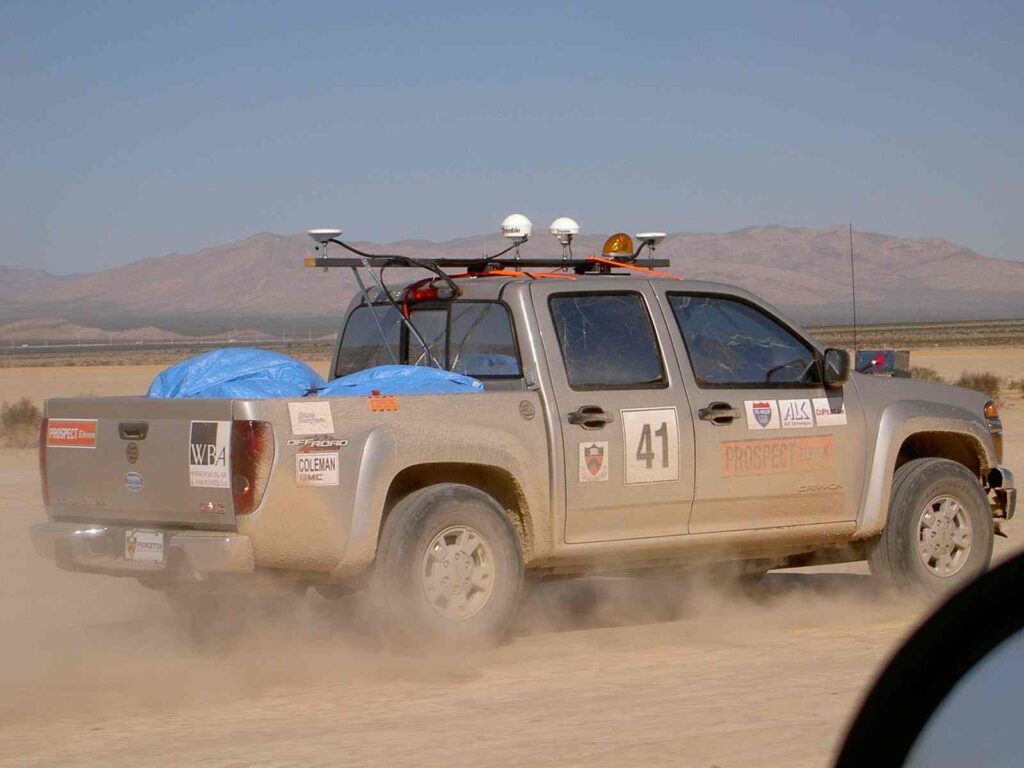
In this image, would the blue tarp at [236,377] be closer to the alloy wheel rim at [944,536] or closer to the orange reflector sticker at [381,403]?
the orange reflector sticker at [381,403]

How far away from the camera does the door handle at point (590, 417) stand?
7.46 metres

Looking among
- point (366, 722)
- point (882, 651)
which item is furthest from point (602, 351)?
point (366, 722)

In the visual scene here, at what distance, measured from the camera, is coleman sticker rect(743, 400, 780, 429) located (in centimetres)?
795

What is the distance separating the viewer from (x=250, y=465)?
262 inches

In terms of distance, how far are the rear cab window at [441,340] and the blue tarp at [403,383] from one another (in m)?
0.33

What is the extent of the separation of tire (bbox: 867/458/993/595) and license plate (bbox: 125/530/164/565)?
13.0ft

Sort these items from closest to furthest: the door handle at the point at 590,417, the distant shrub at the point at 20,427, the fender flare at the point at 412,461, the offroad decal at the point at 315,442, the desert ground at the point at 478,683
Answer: the desert ground at the point at 478,683 → the offroad decal at the point at 315,442 → the fender flare at the point at 412,461 → the door handle at the point at 590,417 → the distant shrub at the point at 20,427

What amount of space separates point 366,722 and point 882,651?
2.69m

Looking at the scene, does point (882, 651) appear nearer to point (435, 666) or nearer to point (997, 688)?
point (435, 666)

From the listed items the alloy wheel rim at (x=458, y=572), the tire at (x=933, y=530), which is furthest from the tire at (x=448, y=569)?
the tire at (x=933, y=530)

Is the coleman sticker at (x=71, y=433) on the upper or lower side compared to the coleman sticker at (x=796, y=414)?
upper

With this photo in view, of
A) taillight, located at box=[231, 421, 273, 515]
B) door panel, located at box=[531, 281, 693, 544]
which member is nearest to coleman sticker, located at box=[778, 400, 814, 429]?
door panel, located at box=[531, 281, 693, 544]

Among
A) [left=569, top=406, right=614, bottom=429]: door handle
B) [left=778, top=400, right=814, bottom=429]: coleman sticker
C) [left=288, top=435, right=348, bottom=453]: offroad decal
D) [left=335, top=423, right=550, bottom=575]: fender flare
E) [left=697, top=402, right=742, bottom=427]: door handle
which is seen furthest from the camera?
[left=778, top=400, right=814, bottom=429]: coleman sticker

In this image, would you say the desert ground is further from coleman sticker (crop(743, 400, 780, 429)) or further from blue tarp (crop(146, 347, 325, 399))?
blue tarp (crop(146, 347, 325, 399))
